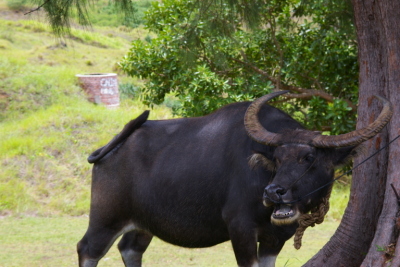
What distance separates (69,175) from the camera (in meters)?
11.8

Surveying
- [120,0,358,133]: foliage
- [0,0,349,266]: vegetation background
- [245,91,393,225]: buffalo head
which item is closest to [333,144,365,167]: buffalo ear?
[245,91,393,225]: buffalo head

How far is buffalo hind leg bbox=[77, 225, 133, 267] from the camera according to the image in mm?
5211

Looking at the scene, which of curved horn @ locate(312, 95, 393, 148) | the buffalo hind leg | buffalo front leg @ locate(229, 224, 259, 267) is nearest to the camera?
curved horn @ locate(312, 95, 393, 148)

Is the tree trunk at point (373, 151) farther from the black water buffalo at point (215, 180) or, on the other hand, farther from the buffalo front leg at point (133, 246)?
the buffalo front leg at point (133, 246)

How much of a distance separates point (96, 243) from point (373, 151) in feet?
8.79

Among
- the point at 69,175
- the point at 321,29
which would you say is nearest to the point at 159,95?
the point at 321,29

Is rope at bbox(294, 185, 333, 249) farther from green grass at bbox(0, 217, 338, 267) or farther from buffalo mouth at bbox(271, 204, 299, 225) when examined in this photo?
green grass at bbox(0, 217, 338, 267)

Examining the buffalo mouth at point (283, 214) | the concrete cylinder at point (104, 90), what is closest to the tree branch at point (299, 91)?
the buffalo mouth at point (283, 214)

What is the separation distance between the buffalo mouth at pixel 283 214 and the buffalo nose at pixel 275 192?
132 millimetres

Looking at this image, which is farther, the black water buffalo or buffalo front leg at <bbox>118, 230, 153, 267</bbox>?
buffalo front leg at <bbox>118, 230, 153, 267</bbox>

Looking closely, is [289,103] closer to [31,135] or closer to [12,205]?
[12,205]

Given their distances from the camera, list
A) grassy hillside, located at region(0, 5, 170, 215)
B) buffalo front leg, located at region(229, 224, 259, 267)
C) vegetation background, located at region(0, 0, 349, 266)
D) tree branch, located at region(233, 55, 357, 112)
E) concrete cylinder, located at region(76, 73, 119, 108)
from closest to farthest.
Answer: buffalo front leg, located at region(229, 224, 259, 267) < tree branch, located at region(233, 55, 357, 112) < vegetation background, located at region(0, 0, 349, 266) < grassy hillside, located at region(0, 5, 170, 215) < concrete cylinder, located at region(76, 73, 119, 108)

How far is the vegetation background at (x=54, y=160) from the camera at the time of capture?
797cm

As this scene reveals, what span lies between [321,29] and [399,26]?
408cm
